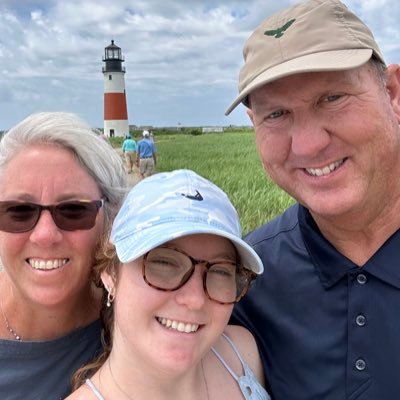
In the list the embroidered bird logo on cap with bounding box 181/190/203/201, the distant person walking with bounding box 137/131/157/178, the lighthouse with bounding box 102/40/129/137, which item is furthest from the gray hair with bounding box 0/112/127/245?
the lighthouse with bounding box 102/40/129/137

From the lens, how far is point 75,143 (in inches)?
90.1

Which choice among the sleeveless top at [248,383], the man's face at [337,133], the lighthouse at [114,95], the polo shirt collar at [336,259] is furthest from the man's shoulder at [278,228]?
the lighthouse at [114,95]

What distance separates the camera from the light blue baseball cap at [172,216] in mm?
1641

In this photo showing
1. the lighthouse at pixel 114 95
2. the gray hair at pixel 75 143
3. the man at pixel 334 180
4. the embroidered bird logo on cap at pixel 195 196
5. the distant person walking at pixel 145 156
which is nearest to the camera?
the embroidered bird logo on cap at pixel 195 196

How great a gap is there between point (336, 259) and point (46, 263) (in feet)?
3.65

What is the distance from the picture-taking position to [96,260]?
2174 mm

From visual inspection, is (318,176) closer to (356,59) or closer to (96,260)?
(356,59)

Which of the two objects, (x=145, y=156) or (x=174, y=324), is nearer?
(x=174, y=324)

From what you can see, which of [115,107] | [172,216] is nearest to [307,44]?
[172,216]

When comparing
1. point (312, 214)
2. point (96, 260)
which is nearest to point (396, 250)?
point (312, 214)

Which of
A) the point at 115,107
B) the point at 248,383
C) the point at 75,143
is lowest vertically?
the point at 248,383

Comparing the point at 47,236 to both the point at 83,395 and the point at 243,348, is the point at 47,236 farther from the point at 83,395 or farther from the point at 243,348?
the point at 243,348

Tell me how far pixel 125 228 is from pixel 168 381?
1.69 feet

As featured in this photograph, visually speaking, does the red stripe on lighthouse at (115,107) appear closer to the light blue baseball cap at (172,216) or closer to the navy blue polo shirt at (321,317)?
the navy blue polo shirt at (321,317)
